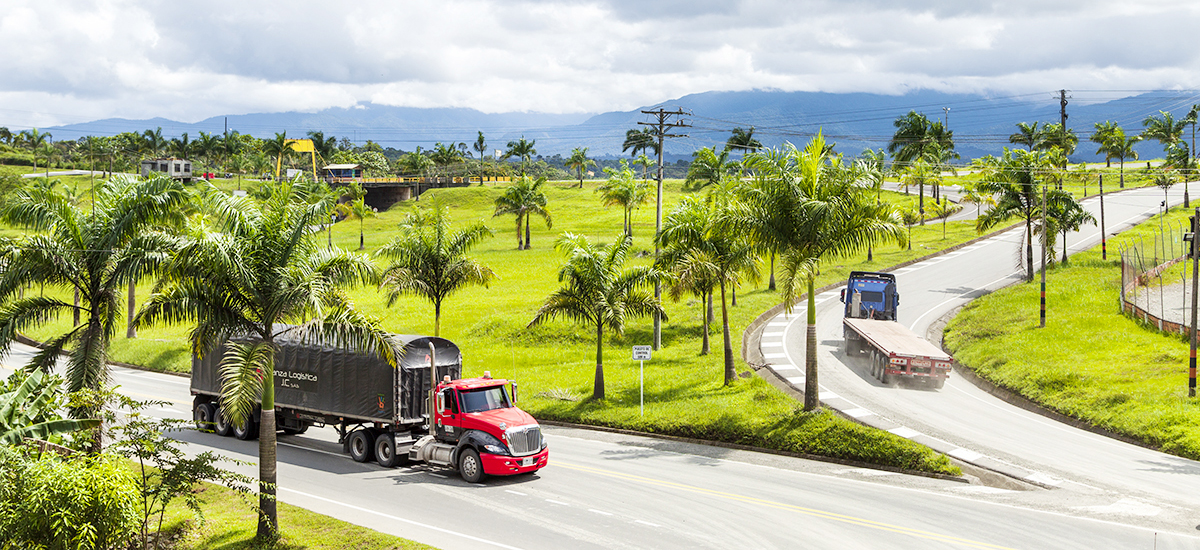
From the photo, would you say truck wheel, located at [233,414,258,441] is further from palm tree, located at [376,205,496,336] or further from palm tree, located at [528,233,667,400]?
palm tree, located at [528,233,667,400]

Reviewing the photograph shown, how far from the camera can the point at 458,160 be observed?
433 ft

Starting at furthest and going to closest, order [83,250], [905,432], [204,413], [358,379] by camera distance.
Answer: [204,413] → [905,432] → [358,379] → [83,250]

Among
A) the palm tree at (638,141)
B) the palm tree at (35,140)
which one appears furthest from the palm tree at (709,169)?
the palm tree at (35,140)

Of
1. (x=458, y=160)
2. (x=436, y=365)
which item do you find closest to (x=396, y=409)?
(x=436, y=365)

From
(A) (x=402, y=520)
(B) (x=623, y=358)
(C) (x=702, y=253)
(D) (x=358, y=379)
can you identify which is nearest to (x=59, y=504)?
(A) (x=402, y=520)

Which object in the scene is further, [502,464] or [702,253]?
[702,253]

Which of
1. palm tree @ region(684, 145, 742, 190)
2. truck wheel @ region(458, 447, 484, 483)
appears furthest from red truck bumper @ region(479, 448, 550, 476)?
palm tree @ region(684, 145, 742, 190)

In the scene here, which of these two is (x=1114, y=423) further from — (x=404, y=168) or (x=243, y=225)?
(x=404, y=168)

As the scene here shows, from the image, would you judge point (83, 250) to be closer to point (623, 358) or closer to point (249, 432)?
point (249, 432)

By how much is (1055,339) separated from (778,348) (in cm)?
1219

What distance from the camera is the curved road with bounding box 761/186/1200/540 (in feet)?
70.2

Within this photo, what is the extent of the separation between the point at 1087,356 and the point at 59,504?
1423 inches

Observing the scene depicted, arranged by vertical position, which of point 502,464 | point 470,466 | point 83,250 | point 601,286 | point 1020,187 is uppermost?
point 1020,187

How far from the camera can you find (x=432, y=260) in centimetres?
3384
